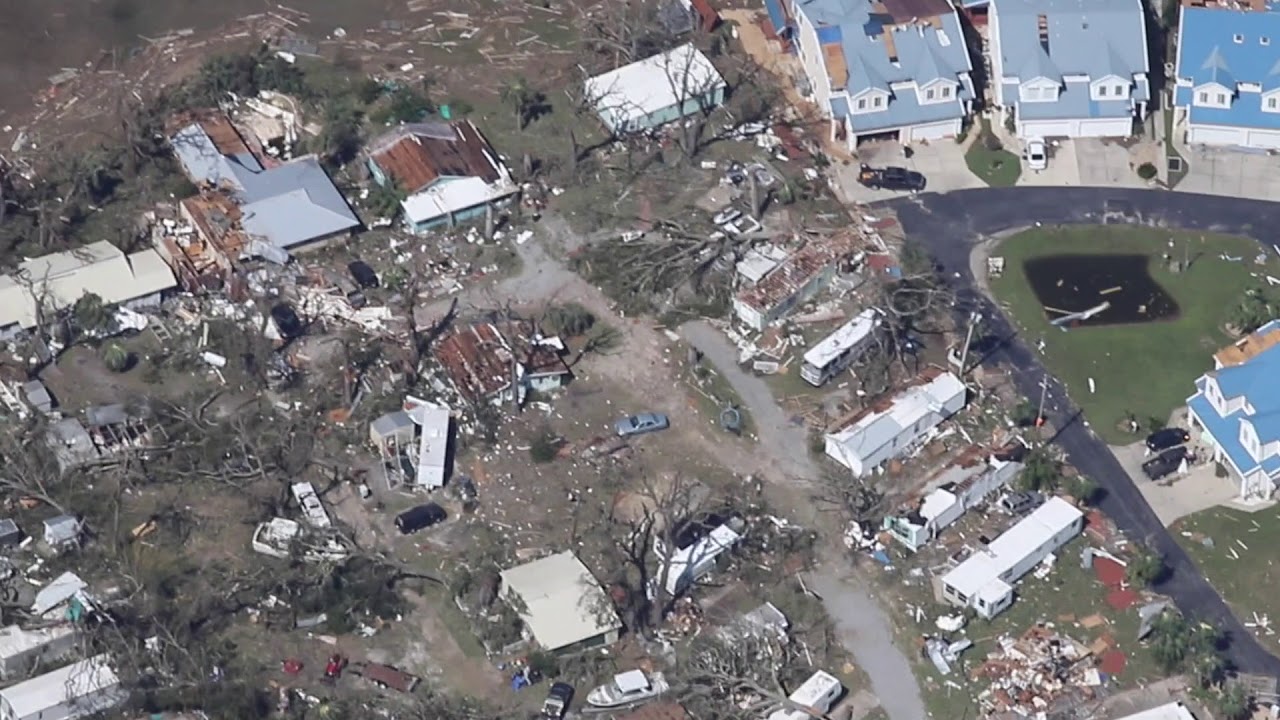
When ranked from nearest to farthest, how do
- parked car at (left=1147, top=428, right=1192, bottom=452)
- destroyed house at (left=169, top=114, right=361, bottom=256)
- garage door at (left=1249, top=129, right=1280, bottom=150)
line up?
1. parked car at (left=1147, top=428, right=1192, bottom=452)
2. destroyed house at (left=169, top=114, right=361, bottom=256)
3. garage door at (left=1249, top=129, right=1280, bottom=150)

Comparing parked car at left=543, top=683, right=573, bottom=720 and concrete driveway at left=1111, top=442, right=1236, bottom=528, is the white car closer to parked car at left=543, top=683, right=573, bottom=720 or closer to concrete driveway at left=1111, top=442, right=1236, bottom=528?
concrete driveway at left=1111, top=442, right=1236, bottom=528

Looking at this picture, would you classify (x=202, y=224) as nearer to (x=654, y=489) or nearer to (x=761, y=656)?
(x=654, y=489)

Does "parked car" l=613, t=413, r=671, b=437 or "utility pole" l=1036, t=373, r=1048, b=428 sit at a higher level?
"parked car" l=613, t=413, r=671, b=437

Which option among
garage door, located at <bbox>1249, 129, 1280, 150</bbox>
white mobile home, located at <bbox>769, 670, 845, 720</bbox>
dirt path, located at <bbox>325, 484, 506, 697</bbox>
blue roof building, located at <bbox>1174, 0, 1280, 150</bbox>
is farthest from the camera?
garage door, located at <bbox>1249, 129, 1280, 150</bbox>

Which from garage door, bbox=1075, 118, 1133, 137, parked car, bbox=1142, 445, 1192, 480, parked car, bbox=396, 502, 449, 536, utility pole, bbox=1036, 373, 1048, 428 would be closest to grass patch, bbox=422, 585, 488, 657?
parked car, bbox=396, 502, 449, 536

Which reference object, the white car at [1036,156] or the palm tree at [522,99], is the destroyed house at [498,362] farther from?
the white car at [1036,156]

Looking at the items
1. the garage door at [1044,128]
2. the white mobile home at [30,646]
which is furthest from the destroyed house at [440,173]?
the white mobile home at [30,646]

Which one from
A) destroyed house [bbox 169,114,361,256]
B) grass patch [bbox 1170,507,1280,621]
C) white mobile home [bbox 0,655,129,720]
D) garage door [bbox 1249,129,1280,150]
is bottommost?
grass patch [bbox 1170,507,1280,621]
